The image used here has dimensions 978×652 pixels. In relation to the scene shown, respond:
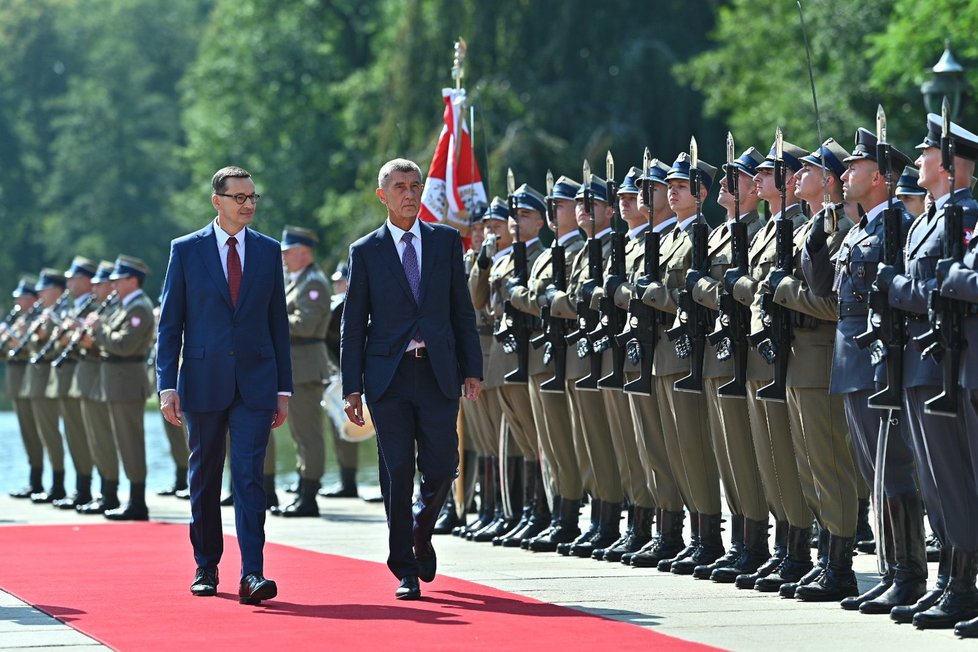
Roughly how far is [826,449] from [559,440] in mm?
2959

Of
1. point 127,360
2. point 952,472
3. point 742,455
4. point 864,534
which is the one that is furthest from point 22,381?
point 952,472

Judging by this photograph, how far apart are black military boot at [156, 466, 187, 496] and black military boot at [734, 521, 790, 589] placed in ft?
29.1

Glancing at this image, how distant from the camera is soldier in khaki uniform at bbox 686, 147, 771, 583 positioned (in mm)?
9719

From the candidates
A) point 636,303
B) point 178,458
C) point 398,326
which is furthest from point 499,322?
point 178,458

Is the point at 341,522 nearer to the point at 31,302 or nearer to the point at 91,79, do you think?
the point at 31,302

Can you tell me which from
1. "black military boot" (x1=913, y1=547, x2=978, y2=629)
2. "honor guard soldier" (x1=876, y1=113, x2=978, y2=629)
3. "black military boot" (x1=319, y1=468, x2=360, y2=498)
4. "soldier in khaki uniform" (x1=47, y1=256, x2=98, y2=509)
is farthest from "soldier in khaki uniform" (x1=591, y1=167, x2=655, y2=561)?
"soldier in khaki uniform" (x1=47, y1=256, x2=98, y2=509)

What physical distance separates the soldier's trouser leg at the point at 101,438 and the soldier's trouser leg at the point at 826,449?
8.28m

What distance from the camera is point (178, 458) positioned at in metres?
17.5

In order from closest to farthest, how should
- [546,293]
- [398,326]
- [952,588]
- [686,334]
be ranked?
[952,588] < [398,326] < [686,334] < [546,293]

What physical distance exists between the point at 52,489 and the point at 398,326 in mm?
9215

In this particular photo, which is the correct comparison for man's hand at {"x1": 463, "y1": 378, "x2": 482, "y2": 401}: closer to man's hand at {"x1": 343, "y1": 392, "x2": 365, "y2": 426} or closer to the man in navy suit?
man's hand at {"x1": 343, "y1": 392, "x2": 365, "y2": 426}

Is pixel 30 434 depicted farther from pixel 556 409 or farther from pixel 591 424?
pixel 591 424

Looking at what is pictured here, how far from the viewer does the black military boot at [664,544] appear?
34.8 feet

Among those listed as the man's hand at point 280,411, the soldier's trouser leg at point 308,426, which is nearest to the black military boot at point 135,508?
the soldier's trouser leg at point 308,426
